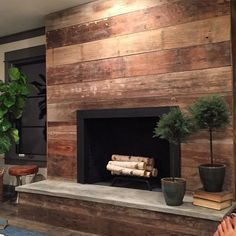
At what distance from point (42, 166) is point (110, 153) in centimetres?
106

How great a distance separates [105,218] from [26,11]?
7.93ft

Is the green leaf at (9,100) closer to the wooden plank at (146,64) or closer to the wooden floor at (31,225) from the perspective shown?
the wooden plank at (146,64)

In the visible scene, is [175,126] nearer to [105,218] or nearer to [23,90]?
[105,218]

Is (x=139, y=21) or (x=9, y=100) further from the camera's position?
(x=9, y=100)

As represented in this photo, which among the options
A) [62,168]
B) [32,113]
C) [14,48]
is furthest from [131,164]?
[14,48]

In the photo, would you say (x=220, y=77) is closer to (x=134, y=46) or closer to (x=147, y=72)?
(x=147, y=72)

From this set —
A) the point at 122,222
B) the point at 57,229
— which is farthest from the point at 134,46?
the point at 57,229

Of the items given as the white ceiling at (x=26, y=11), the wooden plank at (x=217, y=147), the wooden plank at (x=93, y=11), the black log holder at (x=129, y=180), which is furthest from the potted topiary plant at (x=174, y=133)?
the white ceiling at (x=26, y=11)

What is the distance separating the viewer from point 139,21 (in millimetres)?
3020

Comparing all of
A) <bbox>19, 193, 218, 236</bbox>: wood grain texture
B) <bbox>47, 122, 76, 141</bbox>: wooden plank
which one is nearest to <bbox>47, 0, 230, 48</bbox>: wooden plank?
<bbox>47, 122, 76, 141</bbox>: wooden plank

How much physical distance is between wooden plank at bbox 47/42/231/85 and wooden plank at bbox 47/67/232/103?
51 millimetres

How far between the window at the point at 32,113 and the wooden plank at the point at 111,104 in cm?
83

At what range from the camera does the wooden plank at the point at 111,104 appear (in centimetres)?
278

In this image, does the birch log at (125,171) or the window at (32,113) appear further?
the window at (32,113)
